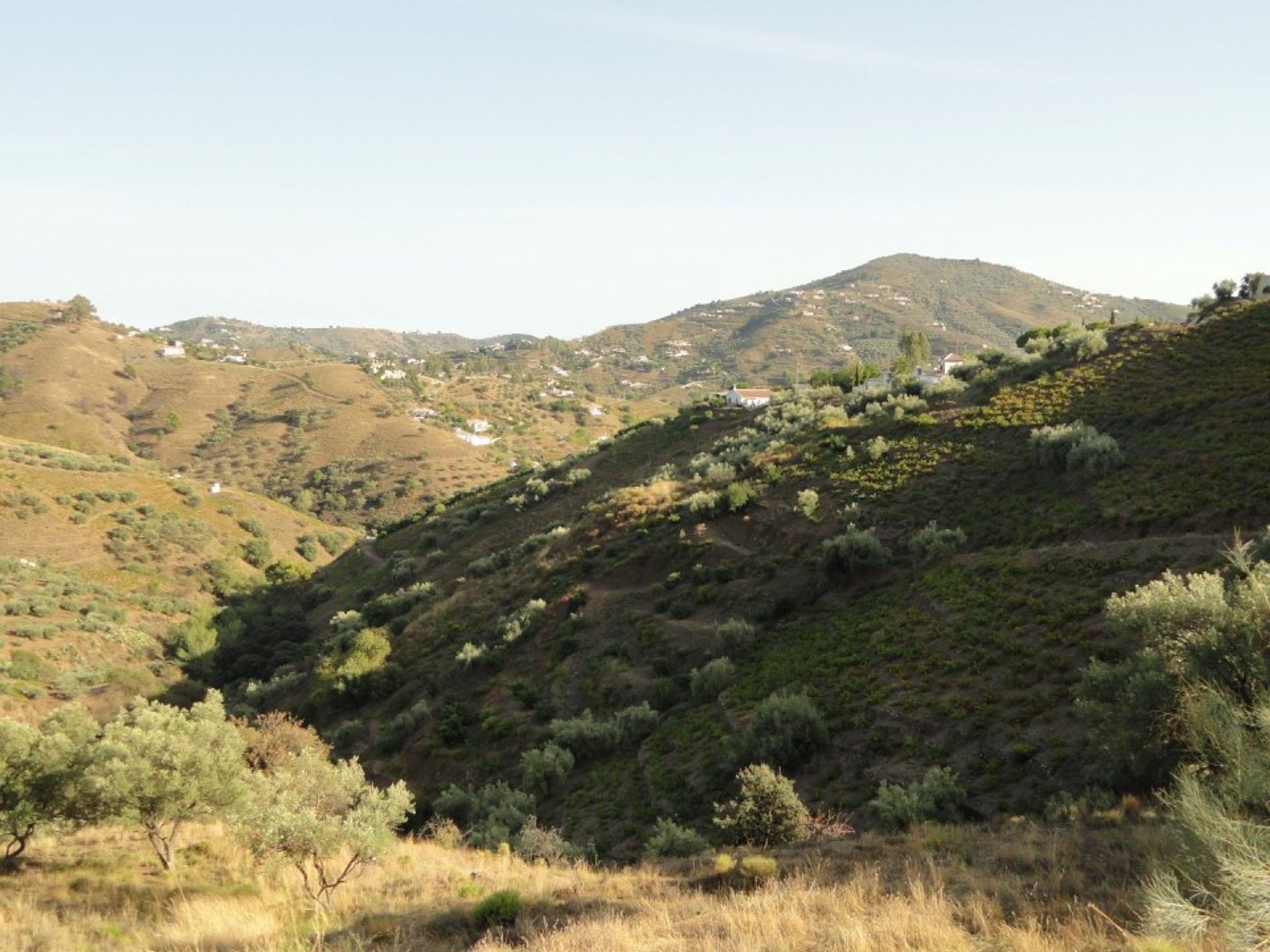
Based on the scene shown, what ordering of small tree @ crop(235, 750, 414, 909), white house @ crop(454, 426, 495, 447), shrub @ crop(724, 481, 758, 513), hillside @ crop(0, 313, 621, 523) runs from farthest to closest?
1. white house @ crop(454, 426, 495, 447)
2. hillside @ crop(0, 313, 621, 523)
3. shrub @ crop(724, 481, 758, 513)
4. small tree @ crop(235, 750, 414, 909)

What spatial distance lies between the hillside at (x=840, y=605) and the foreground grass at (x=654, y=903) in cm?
372

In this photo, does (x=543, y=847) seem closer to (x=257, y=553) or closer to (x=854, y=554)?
(x=854, y=554)

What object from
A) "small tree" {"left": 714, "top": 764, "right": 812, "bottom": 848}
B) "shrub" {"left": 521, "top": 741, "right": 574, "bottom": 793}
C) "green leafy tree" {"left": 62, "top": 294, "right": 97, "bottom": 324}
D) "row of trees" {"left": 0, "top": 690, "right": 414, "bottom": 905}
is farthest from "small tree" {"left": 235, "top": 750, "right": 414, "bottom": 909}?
"green leafy tree" {"left": 62, "top": 294, "right": 97, "bottom": 324}

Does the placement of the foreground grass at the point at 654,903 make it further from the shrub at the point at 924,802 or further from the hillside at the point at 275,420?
the hillside at the point at 275,420

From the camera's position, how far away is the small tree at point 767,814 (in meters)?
13.6

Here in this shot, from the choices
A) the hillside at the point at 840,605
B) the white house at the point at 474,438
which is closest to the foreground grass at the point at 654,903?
the hillside at the point at 840,605

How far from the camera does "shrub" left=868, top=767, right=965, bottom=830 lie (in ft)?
43.0

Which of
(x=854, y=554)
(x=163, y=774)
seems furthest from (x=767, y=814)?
(x=854, y=554)

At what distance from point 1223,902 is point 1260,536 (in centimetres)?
1540

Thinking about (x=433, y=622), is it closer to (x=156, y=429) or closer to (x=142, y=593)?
(x=142, y=593)

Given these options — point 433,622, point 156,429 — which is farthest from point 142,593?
point 156,429

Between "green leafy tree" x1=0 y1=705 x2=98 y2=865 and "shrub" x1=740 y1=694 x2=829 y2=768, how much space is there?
46.1 ft

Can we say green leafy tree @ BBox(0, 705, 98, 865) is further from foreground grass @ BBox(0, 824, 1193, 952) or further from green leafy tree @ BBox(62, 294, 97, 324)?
green leafy tree @ BBox(62, 294, 97, 324)

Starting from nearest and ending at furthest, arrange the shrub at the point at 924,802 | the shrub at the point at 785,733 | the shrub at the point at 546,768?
1. the shrub at the point at 924,802
2. the shrub at the point at 785,733
3. the shrub at the point at 546,768
